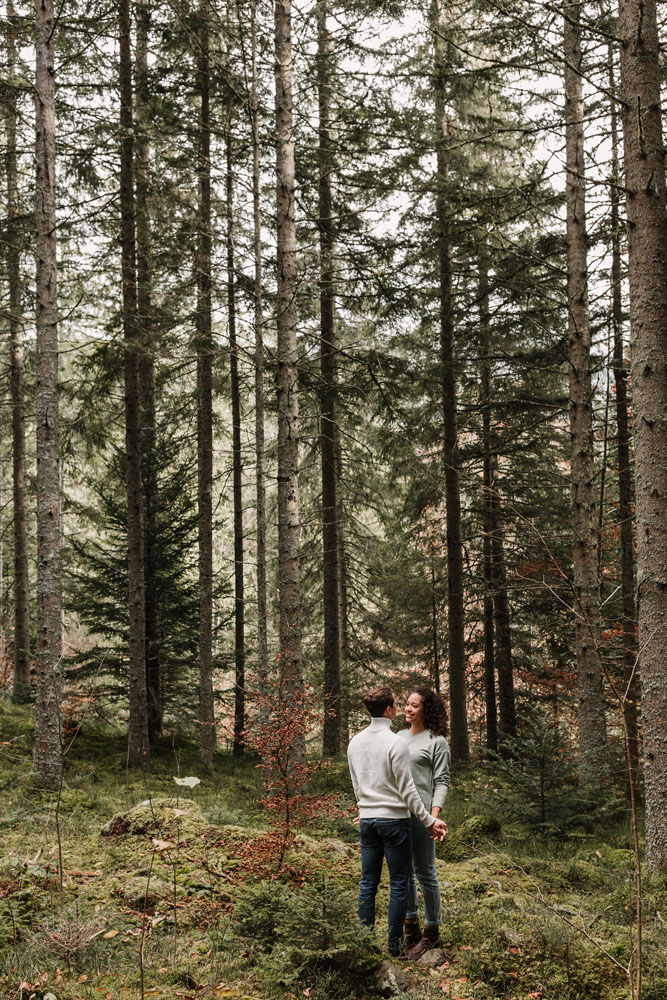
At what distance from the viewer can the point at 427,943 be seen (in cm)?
470

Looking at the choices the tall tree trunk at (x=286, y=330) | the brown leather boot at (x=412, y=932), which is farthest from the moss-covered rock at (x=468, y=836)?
the brown leather boot at (x=412, y=932)

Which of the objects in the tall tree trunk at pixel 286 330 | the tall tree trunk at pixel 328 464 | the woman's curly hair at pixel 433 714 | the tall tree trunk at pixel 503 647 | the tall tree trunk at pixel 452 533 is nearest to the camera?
the woman's curly hair at pixel 433 714

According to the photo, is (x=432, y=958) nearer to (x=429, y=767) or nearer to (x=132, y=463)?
(x=429, y=767)

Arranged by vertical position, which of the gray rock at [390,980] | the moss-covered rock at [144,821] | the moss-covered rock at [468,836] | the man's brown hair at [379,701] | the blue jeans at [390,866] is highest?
the man's brown hair at [379,701]

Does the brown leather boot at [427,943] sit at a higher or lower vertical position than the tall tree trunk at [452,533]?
lower

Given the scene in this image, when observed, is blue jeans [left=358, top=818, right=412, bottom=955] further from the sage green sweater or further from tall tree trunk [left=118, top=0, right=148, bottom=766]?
tall tree trunk [left=118, top=0, right=148, bottom=766]

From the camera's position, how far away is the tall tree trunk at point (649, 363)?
5.62 m

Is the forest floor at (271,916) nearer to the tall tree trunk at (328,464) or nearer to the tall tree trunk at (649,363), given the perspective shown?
the tall tree trunk at (649,363)

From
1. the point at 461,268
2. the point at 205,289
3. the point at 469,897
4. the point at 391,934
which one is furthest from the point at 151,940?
the point at 461,268

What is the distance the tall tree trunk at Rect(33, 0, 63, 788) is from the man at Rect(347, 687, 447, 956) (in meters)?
5.28

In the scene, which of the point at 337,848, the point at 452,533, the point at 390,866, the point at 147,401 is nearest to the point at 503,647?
the point at 452,533

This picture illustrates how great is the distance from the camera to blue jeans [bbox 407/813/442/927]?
15.5ft

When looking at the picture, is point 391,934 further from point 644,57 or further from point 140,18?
point 140,18

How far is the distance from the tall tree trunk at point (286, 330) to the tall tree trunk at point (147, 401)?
10.6ft
